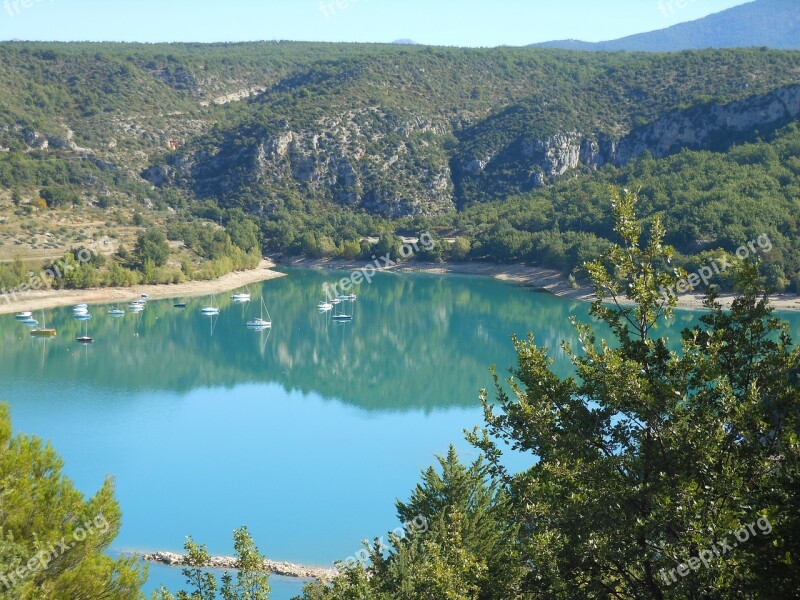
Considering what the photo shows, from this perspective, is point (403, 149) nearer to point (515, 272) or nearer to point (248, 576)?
point (515, 272)

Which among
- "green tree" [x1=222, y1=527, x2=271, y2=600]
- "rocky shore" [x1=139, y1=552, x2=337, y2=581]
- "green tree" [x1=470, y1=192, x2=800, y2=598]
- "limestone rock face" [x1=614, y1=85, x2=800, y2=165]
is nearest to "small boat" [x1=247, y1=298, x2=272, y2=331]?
"rocky shore" [x1=139, y1=552, x2=337, y2=581]

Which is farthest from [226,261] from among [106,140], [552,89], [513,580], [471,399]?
[513,580]

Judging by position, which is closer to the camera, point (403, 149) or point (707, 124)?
point (707, 124)

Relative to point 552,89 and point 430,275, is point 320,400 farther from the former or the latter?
point 552,89

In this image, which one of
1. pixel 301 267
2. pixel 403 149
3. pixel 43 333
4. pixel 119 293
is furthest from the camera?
pixel 403 149

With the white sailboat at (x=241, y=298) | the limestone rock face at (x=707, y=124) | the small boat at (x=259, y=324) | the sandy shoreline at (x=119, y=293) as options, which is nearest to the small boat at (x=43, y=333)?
the sandy shoreline at (x=119, y=293)

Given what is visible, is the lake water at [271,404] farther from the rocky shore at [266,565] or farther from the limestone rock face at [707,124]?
the limestone rock face at [707,124]

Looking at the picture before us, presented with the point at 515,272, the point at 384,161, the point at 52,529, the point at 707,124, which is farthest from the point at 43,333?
the point at 707,124
